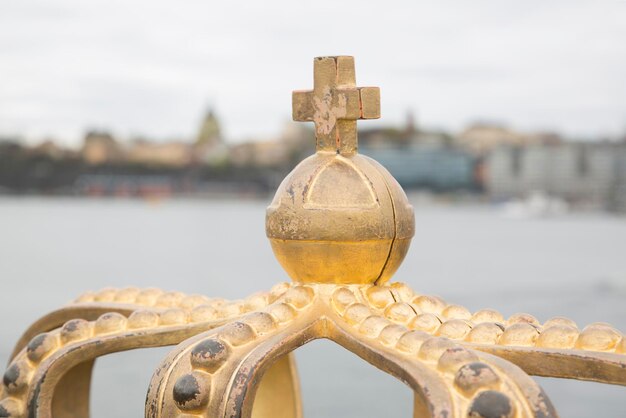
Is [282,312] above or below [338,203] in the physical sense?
below

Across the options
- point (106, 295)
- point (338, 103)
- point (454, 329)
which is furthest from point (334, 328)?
point (106, 295)

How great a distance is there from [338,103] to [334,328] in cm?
92

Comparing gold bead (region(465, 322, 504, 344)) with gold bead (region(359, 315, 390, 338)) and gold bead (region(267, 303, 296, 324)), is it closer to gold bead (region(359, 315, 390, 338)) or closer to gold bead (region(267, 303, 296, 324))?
gold bead (region(359, 315, 390, 338))

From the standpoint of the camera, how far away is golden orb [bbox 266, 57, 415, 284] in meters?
3.86

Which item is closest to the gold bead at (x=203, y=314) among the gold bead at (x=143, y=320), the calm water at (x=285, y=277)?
the gold bead at (x=143, y=320)

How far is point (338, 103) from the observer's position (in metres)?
4.01

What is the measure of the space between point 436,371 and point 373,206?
81 cm

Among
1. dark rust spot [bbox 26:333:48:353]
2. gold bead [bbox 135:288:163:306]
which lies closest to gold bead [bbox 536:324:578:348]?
gold bead [bbox 135:288:163:306]

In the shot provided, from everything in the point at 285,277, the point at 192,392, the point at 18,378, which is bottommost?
the point at 285,277

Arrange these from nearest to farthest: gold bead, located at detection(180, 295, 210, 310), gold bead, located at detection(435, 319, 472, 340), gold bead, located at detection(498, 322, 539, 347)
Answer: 1. gold bead, located at detection(498, 322, 539, 347)
2. gold bead, located at detection(435, 319, 472, 340)
3. gold bead, located at detection(180, 295, 210, 310)

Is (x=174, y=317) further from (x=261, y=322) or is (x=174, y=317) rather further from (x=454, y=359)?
(x=454, y=359)

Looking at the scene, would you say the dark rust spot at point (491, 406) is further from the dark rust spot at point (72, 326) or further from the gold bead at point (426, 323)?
the dark rust spot at point (72, 326)

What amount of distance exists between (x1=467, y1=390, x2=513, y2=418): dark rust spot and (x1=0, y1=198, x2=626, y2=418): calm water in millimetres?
7325

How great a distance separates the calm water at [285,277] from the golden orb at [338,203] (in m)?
6.54
